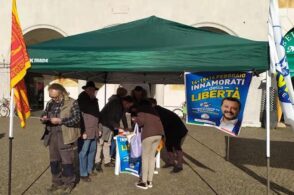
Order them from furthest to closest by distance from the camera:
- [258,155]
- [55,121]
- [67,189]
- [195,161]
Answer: [258,155]
[195,161]
[67,189]
[55,121]

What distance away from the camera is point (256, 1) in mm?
14875

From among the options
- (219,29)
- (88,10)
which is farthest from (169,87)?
(88,10)

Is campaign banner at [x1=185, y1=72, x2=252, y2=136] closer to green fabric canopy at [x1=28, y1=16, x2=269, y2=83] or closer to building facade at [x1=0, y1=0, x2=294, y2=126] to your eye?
green fabric canopy at [x1=28, y1=16, x2=269, y2=83]

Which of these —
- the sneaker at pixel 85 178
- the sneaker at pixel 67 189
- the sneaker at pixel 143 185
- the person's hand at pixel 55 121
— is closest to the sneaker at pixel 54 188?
the sneaker at pixel 67 189

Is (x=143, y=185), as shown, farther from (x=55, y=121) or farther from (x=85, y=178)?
(x=55, y=121)

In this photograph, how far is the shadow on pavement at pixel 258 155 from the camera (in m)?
7.02

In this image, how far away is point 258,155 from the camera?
9.05 meters

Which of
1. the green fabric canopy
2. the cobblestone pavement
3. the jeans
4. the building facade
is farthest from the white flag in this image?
the building facade

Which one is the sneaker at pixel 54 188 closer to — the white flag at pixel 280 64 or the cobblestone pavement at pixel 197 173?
the cobblestone pavement at pixel 197 173

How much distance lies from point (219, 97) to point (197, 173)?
2.39m

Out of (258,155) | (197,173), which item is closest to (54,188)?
(197,173)

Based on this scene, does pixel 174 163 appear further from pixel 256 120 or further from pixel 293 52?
pixel 293 52

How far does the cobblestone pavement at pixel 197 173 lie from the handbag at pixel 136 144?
55 cm

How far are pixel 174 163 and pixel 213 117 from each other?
2.22m
